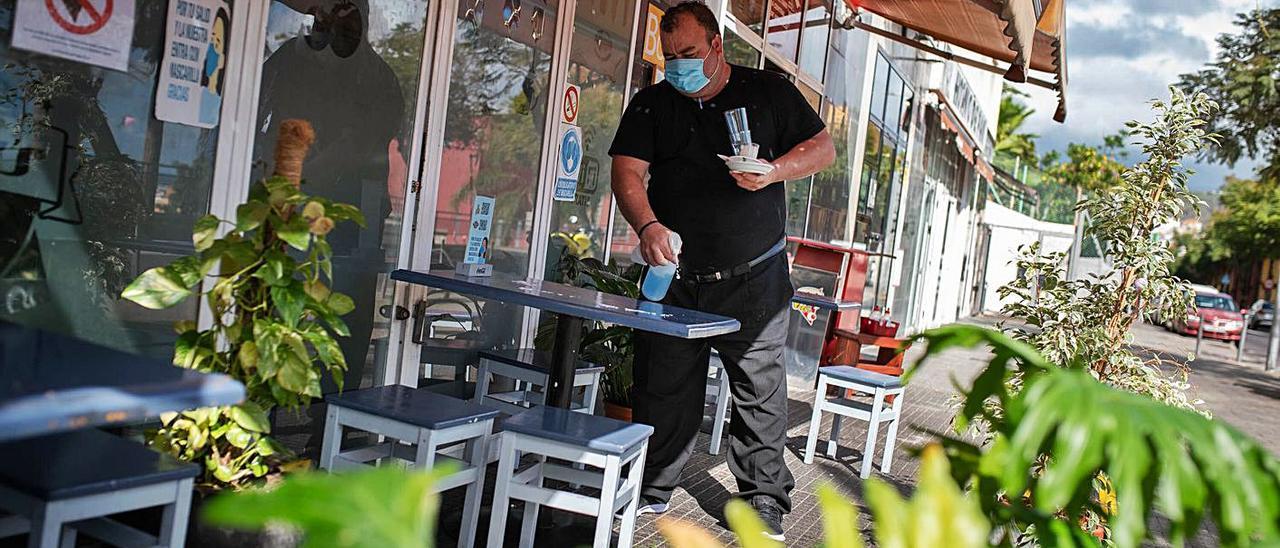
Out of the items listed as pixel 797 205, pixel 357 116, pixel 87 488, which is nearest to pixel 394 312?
pixel 357 116

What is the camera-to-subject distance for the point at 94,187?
3240 millimetres

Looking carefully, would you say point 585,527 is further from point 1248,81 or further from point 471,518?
point 1248,81

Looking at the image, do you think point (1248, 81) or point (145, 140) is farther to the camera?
point (1248, 81)

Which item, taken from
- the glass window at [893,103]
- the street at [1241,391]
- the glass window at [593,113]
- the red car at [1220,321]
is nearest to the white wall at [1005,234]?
the street at [1241,391]

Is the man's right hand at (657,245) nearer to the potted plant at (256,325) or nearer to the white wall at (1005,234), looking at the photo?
the potted plant at (256,325)

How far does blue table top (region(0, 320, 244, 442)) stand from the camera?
1.52 metres

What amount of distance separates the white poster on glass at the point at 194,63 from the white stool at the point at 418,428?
95 cm

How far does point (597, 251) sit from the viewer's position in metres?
6.52

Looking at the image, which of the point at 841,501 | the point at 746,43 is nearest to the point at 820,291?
the point at 746,43

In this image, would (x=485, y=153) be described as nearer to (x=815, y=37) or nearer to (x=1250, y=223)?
(x=815, y=37)

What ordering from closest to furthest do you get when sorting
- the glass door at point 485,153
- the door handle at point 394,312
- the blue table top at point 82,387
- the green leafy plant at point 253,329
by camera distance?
the blue table top at point 82,387 < the green leafy plant at point 253,329 < the door handle at point 394,312 < the glass door at point 485,153

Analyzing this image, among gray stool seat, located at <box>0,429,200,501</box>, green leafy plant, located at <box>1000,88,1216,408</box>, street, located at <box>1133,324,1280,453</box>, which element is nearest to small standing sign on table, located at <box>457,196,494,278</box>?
gray stool seat, located at <box>0,429,200,501</box>

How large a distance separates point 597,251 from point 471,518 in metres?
2.99

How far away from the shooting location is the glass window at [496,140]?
4.82 meters
